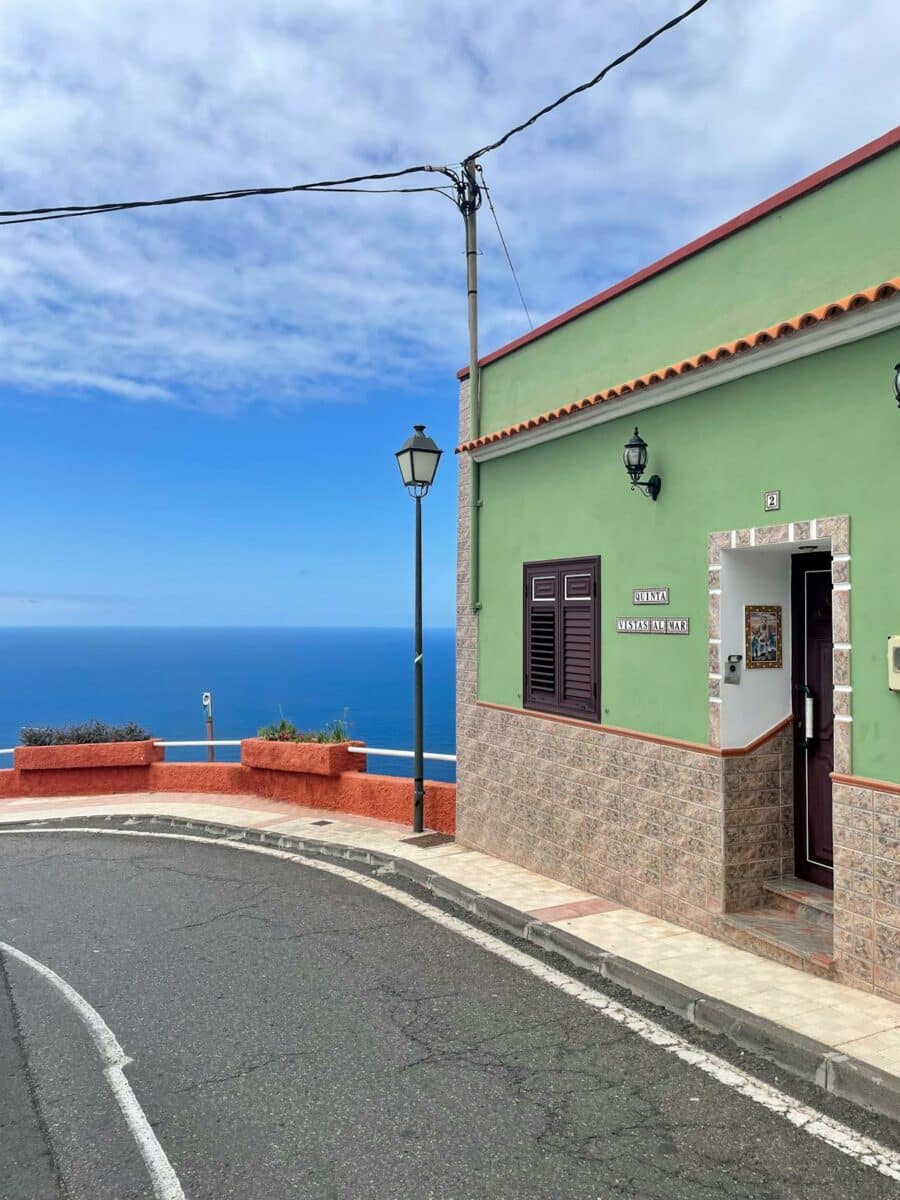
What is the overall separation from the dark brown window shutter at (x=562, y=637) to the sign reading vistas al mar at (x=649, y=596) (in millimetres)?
604

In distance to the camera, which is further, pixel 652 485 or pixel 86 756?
pixel 86 756

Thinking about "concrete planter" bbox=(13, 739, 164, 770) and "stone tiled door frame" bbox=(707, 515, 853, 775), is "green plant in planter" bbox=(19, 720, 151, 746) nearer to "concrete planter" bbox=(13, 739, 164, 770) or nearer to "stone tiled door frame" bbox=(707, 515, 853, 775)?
"concrete planter" bbox=(13, 739, 164, 770)

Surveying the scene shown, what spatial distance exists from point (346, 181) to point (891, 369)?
7797 mm

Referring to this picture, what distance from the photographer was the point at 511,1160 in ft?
13.1

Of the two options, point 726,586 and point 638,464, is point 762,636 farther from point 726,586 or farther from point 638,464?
point 638,464

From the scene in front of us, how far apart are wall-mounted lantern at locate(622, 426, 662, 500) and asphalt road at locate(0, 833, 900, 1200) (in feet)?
13.1

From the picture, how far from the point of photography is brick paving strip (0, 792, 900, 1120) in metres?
4.77

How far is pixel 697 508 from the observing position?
7.26m

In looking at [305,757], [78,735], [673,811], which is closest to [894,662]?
[673,811]

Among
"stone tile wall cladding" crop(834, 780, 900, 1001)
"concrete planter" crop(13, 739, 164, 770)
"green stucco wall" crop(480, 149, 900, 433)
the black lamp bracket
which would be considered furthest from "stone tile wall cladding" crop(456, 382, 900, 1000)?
"concrete planter" crop(13, 739, 164, 770)

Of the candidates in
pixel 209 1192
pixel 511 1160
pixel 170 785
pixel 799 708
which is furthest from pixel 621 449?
pixel 170 785

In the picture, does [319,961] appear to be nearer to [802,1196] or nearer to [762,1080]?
[762,1080]

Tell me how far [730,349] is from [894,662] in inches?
99.8

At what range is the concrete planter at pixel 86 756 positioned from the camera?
15289 millimetres
